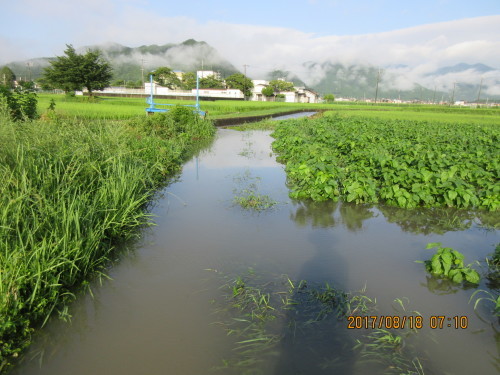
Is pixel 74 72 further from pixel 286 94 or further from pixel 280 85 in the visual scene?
pixel 280 85

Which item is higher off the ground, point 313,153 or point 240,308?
point 313,153

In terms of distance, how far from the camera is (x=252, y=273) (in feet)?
13.2

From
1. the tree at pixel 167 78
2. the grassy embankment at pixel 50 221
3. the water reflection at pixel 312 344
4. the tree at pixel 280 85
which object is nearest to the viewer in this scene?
the water reflection at pixel 312 344

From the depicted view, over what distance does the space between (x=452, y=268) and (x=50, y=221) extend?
4.82 metres

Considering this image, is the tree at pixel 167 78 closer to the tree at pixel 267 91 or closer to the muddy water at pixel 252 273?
the tree at pixel 267 91

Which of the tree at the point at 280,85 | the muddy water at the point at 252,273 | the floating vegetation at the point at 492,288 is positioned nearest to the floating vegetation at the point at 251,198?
the muddy water at the point at 252,273

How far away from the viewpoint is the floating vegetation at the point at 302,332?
2693mm

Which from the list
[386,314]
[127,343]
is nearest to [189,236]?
[127,343]

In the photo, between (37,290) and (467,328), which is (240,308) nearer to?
(37,290)

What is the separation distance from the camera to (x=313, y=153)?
9180mm

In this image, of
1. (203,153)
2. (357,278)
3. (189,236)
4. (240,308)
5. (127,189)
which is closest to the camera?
(240,308)

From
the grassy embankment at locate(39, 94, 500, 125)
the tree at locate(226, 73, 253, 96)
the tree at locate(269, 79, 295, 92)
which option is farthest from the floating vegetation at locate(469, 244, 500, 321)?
the tree at locate(269, 79, 295, 92)

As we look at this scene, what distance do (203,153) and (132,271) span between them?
360 inches
